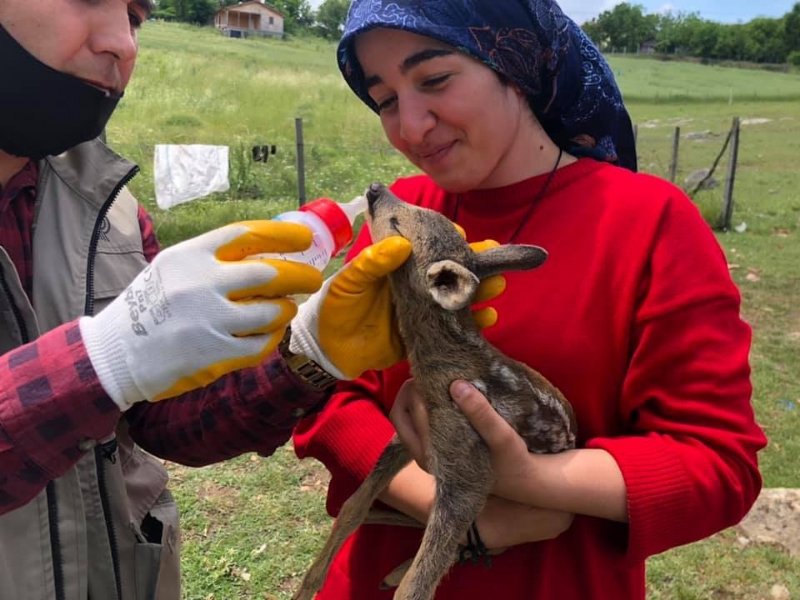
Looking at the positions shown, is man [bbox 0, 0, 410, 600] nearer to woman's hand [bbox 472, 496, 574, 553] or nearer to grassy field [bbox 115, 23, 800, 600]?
woman's hand [bbox 472, 496, 574, 553]

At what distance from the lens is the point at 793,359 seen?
6590 mm

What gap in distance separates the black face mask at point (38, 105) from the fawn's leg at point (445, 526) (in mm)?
1188

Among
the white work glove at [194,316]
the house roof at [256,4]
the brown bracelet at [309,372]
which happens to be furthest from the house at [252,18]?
the white work glove at [194,316]

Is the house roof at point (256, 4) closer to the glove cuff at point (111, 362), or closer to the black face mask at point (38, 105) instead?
the black face mask at point (38, 105)

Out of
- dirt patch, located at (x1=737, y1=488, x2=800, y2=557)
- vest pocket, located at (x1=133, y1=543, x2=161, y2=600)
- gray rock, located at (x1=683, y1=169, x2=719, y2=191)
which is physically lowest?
dirt patch, located at (x1=737, y1=488, x2=800, y2=557)

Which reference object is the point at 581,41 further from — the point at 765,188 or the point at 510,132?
the point at 765,188

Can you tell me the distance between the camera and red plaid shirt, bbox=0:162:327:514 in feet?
4.13

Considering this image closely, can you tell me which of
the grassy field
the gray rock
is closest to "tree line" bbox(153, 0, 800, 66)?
the grassy field

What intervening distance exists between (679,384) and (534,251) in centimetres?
43

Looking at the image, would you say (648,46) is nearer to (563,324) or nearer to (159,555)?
(563,324)

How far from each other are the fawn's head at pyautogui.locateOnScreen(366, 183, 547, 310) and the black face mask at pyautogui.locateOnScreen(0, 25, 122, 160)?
Result: 2.47ft

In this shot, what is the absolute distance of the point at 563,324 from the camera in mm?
1609

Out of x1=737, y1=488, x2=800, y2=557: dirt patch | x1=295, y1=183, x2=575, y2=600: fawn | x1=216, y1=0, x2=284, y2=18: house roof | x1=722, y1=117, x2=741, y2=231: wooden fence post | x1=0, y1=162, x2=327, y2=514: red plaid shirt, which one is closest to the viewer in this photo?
x1=0, y1=162, x2=327, y2=514: red plaid shirt

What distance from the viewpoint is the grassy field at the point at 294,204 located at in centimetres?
393
